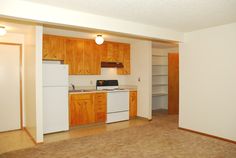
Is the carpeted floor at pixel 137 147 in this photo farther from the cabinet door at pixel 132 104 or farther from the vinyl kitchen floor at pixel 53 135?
the cabinet door at pixel 132 104

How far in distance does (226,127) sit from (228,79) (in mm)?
990

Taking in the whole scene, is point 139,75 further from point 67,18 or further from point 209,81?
point 67,18

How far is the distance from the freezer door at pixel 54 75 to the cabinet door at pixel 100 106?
1.04 m

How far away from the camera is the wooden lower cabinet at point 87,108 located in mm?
4902

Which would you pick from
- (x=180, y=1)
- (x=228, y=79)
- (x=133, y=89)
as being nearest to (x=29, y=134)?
(x=133, y=89)

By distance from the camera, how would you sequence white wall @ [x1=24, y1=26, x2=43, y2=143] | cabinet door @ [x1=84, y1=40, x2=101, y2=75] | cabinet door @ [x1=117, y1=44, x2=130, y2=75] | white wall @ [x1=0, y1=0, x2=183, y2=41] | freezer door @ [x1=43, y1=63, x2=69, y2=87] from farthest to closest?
cabinet door @ [x1=117, y1=44, x2=130, y2=75] → cabinet door @ [x1=84, y1=40, x2=101, y2=75] → freezer door @ [x1=43, y1=63, x2=69, y2=87] → white wall @ [x1=24, y1=26, x2=43, y2=143] → white wall @ [x1=0, y1=0, x2=183, y2=41]

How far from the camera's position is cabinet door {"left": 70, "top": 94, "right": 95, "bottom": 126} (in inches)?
193

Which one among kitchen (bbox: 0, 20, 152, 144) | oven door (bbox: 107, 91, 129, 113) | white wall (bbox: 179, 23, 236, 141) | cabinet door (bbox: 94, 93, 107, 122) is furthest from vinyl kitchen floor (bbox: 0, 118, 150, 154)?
white wall (bbox: 179, 23, 236, 141)

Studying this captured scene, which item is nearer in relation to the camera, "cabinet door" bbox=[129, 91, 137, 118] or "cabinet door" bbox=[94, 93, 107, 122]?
"cabinet door" bbox=[94, 93, 107, 122]

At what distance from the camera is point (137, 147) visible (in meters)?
3.67

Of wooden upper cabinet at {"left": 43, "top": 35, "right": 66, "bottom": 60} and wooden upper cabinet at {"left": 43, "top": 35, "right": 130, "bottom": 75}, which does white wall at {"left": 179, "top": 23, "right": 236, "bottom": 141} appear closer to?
wooden upper cabinet at {"left": 43, "top": 35, "right": 130, "bottom": 75}

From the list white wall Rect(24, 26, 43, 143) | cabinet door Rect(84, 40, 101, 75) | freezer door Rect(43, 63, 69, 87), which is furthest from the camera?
cabinet door Rect(84, 40, 101, 75)

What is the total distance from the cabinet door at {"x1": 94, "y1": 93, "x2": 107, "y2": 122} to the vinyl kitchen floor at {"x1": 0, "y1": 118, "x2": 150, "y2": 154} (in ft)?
0.71

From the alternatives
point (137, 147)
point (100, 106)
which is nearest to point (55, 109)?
point (100, 106)
